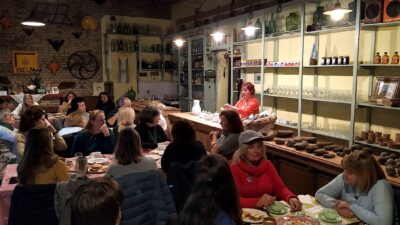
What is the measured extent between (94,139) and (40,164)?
1499mm

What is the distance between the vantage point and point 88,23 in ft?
32.5

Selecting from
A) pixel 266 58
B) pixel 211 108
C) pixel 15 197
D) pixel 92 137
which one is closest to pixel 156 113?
pixel 92 137

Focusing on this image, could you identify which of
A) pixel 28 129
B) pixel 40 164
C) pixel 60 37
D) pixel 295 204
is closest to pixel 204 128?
pixel 28 129

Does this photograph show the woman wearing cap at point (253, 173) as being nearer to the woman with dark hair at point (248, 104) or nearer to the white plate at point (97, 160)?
the white plate at point (97, 160)

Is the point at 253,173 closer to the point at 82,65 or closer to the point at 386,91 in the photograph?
the point at 386,91

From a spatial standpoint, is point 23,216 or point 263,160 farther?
point 263,160

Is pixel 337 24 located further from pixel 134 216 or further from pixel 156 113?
pixel 134 216

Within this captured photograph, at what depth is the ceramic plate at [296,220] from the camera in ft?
7.48

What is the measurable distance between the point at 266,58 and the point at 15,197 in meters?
5.81

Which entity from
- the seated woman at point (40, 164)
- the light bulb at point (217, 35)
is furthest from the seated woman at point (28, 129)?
the light bulb at point (217, 35)

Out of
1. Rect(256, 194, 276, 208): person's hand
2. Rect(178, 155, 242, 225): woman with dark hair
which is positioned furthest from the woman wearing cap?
Rect(178, 155, 242, 225): woman with dark hair

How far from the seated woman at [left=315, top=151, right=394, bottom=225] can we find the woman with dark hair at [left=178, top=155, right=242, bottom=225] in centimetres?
104

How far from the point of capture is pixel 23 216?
2416mm

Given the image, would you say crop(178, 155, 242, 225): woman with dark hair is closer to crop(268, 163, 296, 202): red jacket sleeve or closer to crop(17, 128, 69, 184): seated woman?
crop(268, 163, 296, 202): red jacket sleeve
